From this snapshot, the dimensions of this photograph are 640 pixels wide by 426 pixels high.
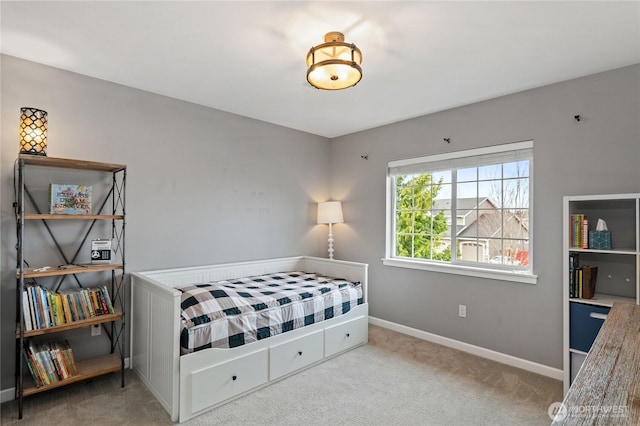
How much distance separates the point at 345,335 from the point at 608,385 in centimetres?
267

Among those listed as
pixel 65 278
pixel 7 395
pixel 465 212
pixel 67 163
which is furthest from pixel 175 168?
pixel 465 212

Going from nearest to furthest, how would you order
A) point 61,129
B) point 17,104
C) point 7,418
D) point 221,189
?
point 7,418 → point 17,104 → point 61,129 → point 221,189

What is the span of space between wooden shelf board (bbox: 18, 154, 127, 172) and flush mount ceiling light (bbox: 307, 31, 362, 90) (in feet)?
5.47

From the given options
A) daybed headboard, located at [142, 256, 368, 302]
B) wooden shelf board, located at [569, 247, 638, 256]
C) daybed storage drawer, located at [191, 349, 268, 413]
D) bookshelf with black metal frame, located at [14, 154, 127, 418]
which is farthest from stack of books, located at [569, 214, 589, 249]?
bookshelf with black metal frame, located at [14, 154, 127, 418]

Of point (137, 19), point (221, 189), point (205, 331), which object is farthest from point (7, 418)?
point (137, 19)

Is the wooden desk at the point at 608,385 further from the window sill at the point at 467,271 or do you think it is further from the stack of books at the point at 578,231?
the window sill at the point at 467,271

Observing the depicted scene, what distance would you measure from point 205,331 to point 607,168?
10.4ft

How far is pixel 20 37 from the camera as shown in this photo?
218 cm

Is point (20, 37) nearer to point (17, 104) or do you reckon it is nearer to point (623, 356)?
point (17, 104)

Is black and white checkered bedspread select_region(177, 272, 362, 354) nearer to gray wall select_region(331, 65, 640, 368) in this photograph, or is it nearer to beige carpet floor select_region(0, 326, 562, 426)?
beige carpet floor select_region(0, 326, 562, 426)

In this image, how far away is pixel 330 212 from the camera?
433 cm

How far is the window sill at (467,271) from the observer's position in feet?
9.66

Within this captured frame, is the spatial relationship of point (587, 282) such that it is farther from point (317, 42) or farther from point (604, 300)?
point (317, 42)

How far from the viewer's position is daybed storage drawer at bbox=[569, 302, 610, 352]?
229 cm
